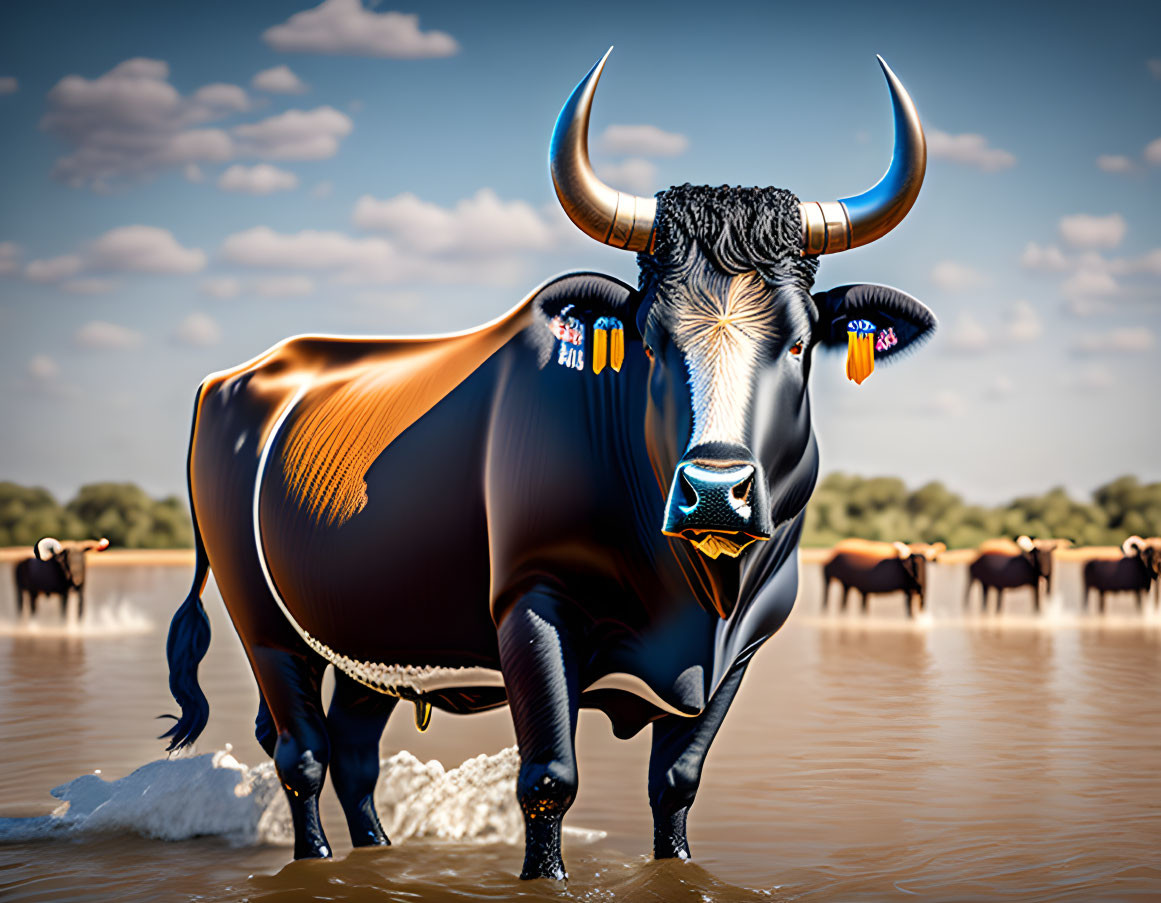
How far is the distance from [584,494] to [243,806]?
11.4 ft

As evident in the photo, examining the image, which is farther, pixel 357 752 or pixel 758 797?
pixel 758 797

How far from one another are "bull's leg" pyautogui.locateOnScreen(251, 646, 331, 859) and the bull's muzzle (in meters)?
2.58

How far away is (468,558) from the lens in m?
4.64

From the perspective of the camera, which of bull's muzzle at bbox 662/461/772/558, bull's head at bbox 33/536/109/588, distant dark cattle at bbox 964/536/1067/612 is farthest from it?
distant dark cattle at bbox 964/536/1067/612

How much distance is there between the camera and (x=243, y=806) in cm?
662

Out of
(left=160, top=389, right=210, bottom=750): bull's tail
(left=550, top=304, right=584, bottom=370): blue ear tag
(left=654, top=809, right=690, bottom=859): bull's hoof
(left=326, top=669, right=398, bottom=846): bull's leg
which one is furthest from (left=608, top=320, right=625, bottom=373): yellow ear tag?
(left=160, top=389, right=210, bottom=750): bull's tail

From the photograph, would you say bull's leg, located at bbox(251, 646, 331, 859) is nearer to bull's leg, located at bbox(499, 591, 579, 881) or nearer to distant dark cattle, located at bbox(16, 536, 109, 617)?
bull's leg, located at bbox(499, 591, 579, 881)

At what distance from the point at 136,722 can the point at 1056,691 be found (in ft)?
28.3

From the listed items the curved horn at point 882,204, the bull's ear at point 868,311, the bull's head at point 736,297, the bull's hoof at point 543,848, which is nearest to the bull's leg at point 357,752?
the bull's hoof at point 543,848

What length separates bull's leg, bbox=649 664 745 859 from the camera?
475 cm

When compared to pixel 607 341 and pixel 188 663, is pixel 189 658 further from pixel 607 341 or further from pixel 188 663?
pixel 607 341

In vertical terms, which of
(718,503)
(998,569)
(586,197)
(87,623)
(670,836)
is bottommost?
(87,623)

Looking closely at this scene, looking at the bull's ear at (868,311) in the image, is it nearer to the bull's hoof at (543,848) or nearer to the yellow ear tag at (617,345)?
the yellow ear tag at (617,345)

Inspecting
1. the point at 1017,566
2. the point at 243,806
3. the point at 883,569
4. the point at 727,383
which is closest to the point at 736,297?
the point at 727,383
